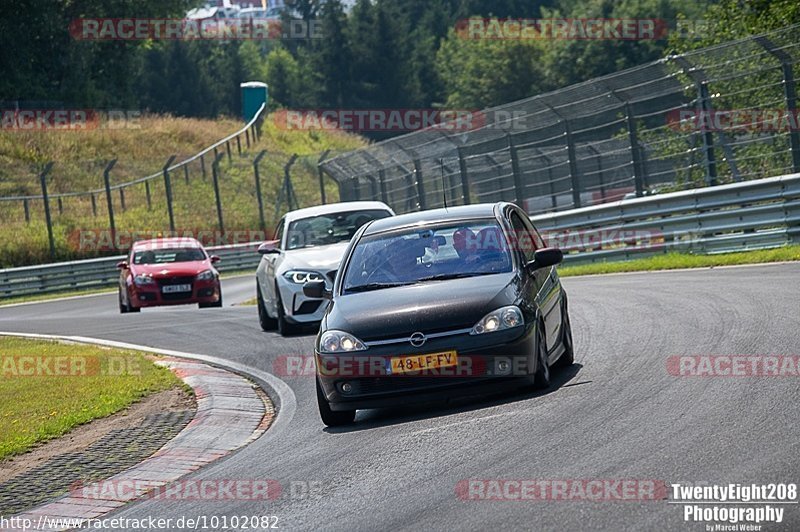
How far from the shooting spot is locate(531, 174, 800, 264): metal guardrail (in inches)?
763

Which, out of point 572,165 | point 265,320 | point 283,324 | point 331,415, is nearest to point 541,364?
point 331,415

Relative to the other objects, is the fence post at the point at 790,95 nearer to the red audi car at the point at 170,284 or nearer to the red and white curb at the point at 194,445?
the red and white curb at the point at 194,445

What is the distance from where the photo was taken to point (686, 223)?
21.4 meters

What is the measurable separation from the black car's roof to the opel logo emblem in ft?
5.95

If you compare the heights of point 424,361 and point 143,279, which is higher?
point 143,279

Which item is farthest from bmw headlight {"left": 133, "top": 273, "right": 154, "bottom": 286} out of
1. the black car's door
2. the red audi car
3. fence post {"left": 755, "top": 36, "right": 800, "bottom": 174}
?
the black car's door

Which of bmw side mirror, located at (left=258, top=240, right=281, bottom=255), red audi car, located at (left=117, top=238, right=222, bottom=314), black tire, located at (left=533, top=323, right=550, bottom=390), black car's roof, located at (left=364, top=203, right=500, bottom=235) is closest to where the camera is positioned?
black tire, located at (left=533, top=323, right=550, bottom=390)

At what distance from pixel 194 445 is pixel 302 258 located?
7.07 m

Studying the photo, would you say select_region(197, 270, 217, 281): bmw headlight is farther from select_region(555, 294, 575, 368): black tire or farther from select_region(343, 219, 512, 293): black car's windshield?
select_region(555, 294, 575, 368): black tire

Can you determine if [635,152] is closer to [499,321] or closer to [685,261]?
[685,261]

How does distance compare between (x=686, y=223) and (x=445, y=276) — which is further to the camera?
(x=686, y=223)

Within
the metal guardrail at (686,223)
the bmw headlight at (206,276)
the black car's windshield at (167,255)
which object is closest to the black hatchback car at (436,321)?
the metal guardrail at (686,223)

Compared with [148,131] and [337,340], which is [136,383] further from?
[148,131]

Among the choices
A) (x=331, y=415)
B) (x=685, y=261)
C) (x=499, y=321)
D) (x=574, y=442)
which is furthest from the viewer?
(x=685, y=261)
